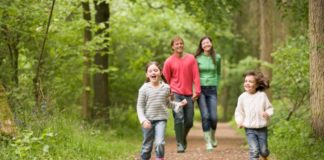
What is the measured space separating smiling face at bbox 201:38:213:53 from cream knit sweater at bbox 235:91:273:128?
8.34 ft

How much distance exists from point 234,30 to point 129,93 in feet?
36.4

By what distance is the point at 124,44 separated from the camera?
66.2ft

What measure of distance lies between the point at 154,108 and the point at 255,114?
1.44 meters

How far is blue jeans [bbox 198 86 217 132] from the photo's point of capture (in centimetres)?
1034

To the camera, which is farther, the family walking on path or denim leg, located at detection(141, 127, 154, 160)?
denim leg, located at detection(141, 127, 154, 160)

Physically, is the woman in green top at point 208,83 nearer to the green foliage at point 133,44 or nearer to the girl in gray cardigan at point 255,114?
the girl in gray cardigan at point 255,114

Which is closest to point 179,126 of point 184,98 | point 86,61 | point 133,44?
point 184,98

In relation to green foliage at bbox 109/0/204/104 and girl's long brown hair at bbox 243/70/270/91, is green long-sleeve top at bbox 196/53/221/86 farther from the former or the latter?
green foliage at bbox 109/0/204/104

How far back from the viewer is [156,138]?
26.5 feet

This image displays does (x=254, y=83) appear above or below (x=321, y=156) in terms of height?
above

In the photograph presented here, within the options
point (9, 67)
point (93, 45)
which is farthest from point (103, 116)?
point (9, 67)

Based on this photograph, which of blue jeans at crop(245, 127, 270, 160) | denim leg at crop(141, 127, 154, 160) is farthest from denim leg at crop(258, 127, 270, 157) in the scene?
denim leg at crop(141, 127, 154, 160)

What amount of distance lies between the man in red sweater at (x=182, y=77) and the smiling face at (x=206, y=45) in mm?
431

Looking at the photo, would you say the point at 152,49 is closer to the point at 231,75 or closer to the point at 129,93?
the point at 129,93
